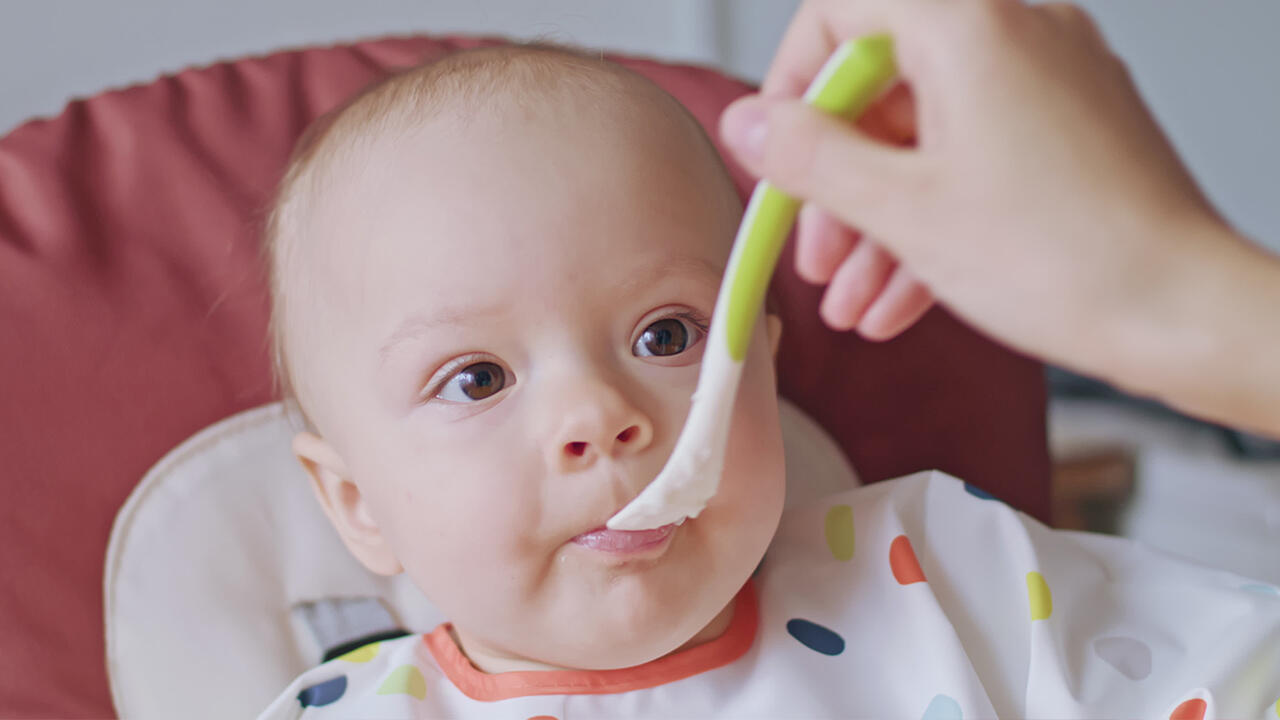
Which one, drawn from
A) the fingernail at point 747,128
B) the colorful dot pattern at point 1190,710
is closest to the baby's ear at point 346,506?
the fingernail at point 747,128

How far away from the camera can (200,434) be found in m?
0.96

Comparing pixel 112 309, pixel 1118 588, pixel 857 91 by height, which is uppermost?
pixel 857 91

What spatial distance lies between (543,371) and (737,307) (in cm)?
18

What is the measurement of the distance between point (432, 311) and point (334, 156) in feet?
0.59

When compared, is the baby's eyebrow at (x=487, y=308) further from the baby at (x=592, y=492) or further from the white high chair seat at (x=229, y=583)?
the white high chair seat at (x=229, y=583)

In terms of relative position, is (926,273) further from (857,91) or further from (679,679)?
(679,679)

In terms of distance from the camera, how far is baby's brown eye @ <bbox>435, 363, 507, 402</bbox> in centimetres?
Result: 72

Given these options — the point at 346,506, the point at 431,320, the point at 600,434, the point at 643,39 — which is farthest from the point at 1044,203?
the point at 643,39

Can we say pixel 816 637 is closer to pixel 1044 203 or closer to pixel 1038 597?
pixel 1038 597

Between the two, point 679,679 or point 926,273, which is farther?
point 679,679

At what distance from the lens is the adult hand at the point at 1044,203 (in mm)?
449

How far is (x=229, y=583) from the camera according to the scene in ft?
3.08

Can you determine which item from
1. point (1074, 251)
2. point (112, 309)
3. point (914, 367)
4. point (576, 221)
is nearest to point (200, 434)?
point (112, 309)

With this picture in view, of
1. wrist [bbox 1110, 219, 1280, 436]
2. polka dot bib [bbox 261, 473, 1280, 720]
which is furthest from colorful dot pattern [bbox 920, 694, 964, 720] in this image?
wrist [bbox 1110, 219, 1280, 436]
